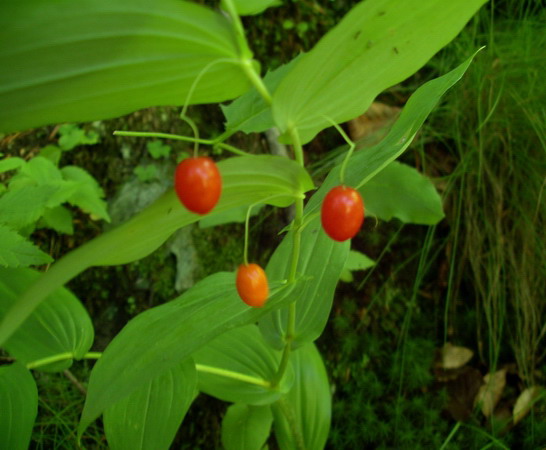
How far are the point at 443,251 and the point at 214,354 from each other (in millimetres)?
1408

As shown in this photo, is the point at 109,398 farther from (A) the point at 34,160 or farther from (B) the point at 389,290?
(B) the point at 389,290

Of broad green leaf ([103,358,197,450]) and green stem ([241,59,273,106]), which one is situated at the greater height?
green stem ([241,59,273,106])

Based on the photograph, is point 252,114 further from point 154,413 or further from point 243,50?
point 154,413

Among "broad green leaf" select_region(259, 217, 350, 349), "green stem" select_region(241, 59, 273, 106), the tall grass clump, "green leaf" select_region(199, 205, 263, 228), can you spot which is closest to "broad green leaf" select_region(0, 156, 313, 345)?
"green stem" select_region(241, 59, 273, 106)

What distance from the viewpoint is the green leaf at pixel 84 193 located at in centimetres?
191

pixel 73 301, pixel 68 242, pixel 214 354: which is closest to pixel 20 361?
pixel 73 301

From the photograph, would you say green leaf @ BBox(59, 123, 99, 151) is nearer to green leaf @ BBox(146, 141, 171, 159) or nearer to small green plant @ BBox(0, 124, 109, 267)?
small green plant @ BBox(0, 124, 109, 267)

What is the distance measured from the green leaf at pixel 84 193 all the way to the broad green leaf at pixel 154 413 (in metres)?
0.74

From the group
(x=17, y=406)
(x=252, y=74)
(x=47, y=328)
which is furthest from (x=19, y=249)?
(x=252, y=74)

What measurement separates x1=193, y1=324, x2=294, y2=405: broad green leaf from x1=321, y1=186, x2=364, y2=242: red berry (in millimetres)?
831

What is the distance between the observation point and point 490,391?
2.24m

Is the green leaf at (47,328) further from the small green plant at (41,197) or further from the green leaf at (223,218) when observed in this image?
the green leaf at (223,218)

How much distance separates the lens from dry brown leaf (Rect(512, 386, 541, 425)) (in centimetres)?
219

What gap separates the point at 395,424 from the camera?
218 centimetres
